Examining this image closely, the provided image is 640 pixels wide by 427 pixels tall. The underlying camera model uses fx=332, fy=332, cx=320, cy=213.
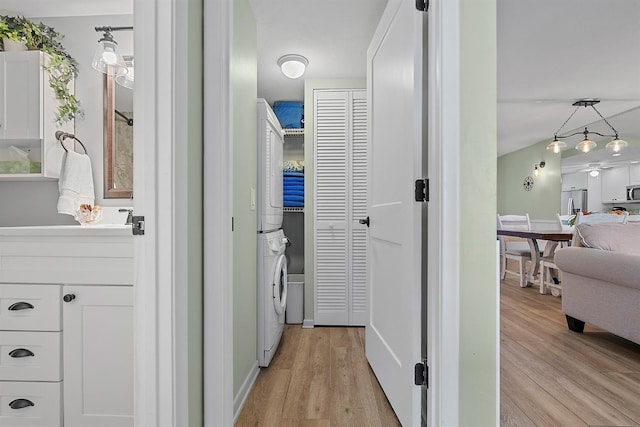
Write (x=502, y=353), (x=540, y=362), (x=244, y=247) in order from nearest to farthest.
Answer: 1. (x=244, y=247)
2. (x=540, y=362)
3. (x=502, y=353)

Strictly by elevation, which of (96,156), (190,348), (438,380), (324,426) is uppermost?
(96,156)

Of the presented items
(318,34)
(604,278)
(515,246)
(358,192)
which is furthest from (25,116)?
(515,246)

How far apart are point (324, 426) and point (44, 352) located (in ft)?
4.00

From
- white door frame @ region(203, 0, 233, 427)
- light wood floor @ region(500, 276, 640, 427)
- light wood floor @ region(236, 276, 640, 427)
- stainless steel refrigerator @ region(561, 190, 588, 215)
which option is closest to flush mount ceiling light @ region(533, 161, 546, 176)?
stainless steel refrigerator @ region(561, 190, 588, 215)

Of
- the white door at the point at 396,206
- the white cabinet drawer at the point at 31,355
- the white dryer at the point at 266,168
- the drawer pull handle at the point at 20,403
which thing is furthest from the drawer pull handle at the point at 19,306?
the white door at the point at 396,206

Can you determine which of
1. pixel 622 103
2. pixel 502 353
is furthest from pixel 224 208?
pixel 622 103

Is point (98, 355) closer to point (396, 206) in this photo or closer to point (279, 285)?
point (279, 285)

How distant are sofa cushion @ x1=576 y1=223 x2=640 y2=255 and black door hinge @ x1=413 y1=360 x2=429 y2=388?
2.13m

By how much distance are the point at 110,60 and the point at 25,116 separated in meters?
0.54

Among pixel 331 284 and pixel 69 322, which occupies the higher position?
pixel 69 322

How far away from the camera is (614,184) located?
6293 millimetres

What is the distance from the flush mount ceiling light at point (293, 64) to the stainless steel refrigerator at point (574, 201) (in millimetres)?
6366

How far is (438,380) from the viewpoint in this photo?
47.3 inches

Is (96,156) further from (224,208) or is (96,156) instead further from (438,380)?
(438,380)
